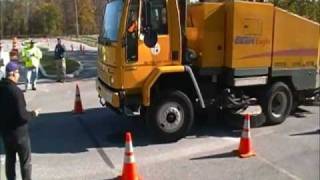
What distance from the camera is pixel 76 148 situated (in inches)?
378

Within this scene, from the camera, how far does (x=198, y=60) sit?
10.4 m

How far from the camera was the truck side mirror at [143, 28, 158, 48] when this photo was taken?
964 centimetres

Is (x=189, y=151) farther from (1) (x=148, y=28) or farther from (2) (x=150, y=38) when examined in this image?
(1) (x=148, y=28)

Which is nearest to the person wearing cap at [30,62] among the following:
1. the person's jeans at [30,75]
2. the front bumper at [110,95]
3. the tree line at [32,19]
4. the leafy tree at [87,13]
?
the person's jeans at [30,75]

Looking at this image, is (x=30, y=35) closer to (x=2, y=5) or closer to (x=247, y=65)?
(x=2, y=5)

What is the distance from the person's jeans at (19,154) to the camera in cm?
687

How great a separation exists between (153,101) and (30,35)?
99.1 m

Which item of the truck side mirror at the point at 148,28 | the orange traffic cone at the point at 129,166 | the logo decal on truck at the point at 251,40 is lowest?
the orange traffic cone at the point at 129,166

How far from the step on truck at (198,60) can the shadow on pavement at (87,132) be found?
1.69ft

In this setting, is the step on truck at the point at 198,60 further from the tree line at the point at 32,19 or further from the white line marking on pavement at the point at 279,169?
the tree line at the point at 32,19

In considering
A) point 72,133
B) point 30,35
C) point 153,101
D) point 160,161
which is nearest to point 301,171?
point 160,161

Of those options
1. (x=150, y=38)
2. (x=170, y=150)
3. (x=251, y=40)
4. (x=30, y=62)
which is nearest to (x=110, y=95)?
(x=150, y=38)

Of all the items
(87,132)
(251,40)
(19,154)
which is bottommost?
(87,132)

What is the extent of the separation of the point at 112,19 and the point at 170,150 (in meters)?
2.85
